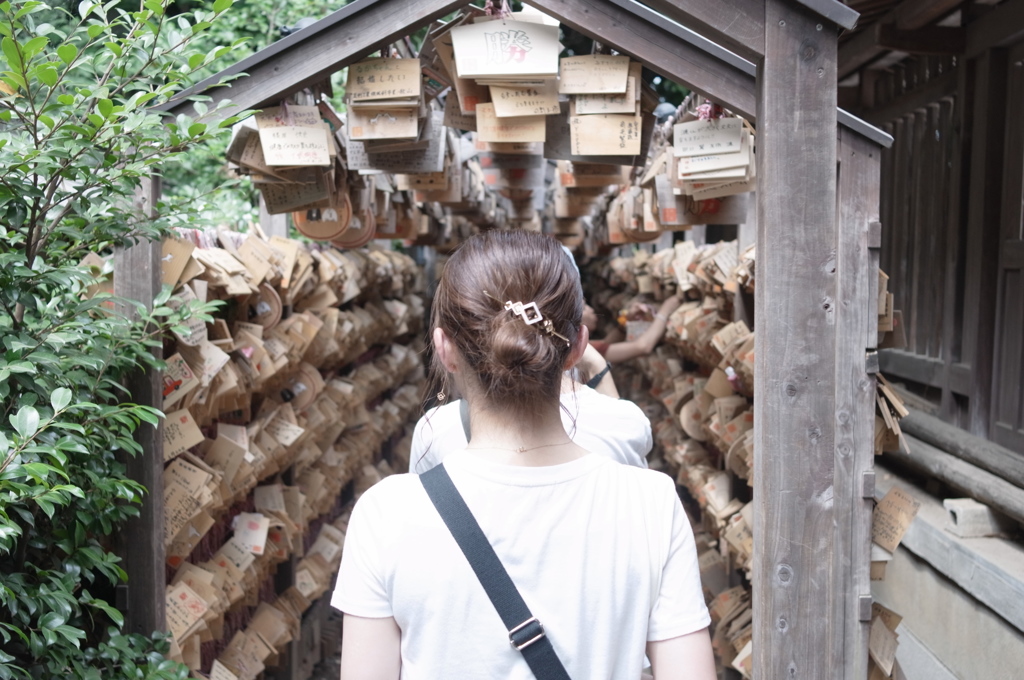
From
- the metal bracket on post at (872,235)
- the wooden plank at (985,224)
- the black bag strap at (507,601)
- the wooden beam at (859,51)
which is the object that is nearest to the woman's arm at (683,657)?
the black bag strap at (507,601)

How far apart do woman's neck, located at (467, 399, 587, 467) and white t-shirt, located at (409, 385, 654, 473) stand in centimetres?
105

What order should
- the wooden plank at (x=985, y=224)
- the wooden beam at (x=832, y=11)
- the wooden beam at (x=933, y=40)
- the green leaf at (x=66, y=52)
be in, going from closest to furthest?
the green leaf at (x=66, y=52)
the wooden beam at (x=832, y=11)
the wooden plank at (x=985, y=224)
the wooden beam at (x=933, y=40)

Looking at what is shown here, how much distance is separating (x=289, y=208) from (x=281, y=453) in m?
1.54

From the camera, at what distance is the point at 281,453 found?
4.54 m

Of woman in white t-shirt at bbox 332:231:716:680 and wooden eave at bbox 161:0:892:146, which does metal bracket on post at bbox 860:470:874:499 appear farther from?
woman in white t-shirt at bbox 332:231:716:680

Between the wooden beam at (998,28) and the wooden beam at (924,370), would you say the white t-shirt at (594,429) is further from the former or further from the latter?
the wooden beam at (998,28)

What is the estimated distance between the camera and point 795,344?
2.27m

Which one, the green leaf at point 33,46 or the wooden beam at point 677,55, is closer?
the green leaf at point 33,46


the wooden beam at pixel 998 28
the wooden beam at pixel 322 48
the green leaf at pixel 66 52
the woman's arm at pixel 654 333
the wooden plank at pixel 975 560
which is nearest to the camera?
the green leaf at pixel 66 52

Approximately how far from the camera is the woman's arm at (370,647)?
1.36 meters

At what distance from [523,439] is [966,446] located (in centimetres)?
311

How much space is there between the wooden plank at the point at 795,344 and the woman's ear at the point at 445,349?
107cm

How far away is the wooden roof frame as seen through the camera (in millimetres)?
2213

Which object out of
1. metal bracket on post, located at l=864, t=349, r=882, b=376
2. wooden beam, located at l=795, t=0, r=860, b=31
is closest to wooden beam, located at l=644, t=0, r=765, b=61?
wooden beam, located at l=795, t=0, r=860, b=31
